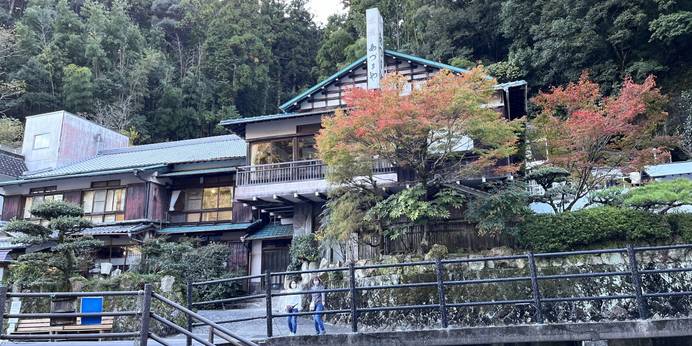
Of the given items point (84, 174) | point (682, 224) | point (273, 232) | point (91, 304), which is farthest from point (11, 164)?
point (682, 224)

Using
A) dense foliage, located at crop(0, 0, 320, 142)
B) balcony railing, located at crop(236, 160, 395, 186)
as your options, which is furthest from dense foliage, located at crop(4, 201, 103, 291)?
dense foliage, located at crop(0, 0, 320, 142)

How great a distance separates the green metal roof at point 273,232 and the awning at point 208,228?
55 centimetres

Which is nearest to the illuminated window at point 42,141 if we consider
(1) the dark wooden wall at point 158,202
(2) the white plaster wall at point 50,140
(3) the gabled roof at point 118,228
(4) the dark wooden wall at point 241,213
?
(2) the white plaster wall at point 50,140

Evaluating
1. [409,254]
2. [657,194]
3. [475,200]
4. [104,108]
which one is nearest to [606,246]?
[657,194]

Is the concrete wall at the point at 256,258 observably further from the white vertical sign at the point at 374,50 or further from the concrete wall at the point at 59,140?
the concrete wall at the point at 59,140

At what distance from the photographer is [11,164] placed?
99.5ft

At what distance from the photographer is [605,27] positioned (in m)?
30.4

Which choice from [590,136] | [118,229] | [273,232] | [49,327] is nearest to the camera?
[49,327]

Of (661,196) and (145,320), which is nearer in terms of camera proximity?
(145,320)

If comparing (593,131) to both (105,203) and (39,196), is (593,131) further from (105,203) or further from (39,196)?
(39,196)

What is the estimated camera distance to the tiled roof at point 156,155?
26562 millimetres

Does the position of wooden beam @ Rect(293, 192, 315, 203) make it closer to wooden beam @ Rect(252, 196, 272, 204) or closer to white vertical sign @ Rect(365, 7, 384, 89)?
wooden beam @ Rect(252, 196, 272, 204)

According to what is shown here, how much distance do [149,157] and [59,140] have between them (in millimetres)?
6495

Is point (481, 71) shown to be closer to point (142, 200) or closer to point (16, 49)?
point (142, 200)
